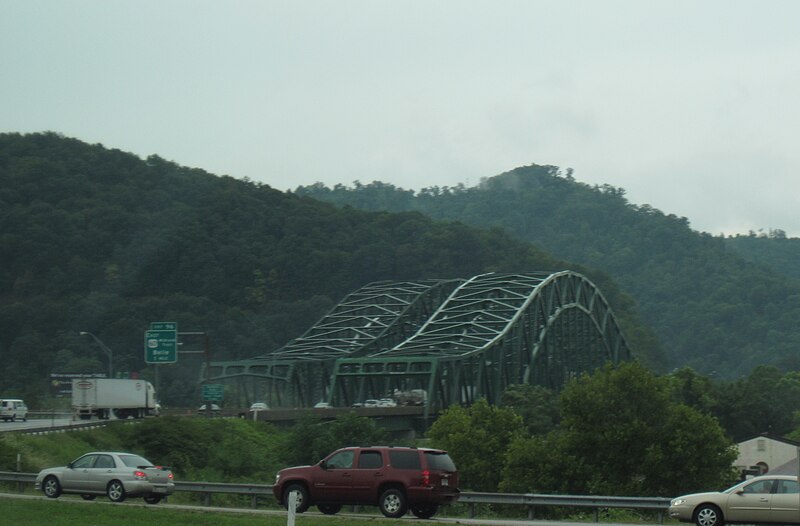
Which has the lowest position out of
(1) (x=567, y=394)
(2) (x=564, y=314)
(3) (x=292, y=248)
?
(1) (x=567, y=394)

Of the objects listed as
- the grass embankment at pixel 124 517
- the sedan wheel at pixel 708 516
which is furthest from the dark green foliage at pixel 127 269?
the sedan wheel at pixel 708 516

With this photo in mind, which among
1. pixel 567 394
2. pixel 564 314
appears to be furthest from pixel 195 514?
pixel 564 314

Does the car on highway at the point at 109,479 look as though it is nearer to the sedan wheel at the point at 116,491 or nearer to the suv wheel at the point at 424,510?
the sedan wheel at the point at 116,491

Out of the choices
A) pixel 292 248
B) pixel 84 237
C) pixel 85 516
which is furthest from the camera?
pixel 292 248

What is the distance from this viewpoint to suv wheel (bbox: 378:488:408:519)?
32.1m

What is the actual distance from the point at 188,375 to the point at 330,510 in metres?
127

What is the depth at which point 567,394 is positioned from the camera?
68938mm

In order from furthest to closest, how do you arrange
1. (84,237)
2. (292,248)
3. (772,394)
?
(292,248) < (84,237) < (772,394)

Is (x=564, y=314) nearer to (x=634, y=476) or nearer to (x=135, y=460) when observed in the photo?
(x=634, y=476)

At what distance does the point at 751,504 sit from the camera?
29.8 metres

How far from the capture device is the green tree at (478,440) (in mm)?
73625

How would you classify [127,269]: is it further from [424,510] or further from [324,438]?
[424,510]

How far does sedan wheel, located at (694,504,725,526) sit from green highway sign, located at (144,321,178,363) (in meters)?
53.8

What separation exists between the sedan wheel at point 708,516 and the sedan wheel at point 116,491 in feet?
54.0
